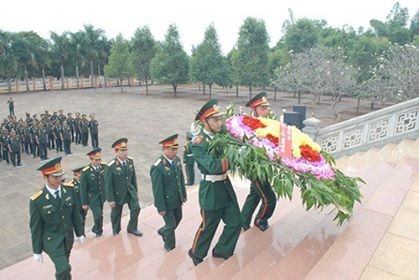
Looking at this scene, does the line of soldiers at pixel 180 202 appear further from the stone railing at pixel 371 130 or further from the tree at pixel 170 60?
the tree at pixel 170 60

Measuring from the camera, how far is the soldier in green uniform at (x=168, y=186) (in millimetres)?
4805

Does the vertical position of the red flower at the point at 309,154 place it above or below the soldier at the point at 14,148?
above

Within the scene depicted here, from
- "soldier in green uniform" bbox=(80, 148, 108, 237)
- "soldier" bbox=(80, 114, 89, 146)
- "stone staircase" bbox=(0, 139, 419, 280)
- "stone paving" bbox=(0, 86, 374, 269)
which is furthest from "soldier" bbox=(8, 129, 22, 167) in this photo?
"stone staircase" bbox=(0, 139, 419, 280)

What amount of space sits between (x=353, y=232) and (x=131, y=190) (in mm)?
3560

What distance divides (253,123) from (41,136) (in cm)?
1128

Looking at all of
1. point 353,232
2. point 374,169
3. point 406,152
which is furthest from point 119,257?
point 406,152

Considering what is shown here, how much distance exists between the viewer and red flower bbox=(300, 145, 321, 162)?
363cm

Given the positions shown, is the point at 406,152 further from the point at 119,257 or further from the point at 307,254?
the point at 119,257

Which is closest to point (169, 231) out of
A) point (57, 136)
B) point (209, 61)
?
point (57, 136)

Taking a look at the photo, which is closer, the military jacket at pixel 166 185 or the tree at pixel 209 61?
the military jacket at pixel 166 185

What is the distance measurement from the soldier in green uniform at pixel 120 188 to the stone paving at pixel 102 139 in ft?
6.67

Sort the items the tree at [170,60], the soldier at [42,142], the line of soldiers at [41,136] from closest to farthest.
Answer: the line of soldiers at [41,136] < the soldier at [42,142] < the tree at [170,60]

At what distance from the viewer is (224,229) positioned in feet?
13.3

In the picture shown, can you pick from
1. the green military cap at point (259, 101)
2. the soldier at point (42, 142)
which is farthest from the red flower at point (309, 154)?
the soldier at point (42, 142)
